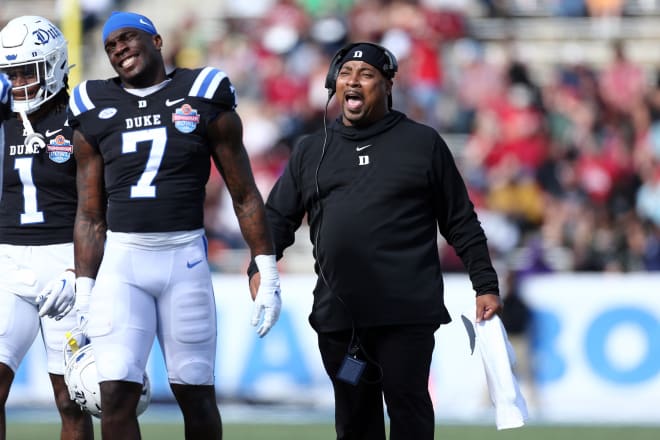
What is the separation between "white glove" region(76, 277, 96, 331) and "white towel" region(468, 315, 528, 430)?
1667mm

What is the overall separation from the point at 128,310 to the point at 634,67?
10424mm

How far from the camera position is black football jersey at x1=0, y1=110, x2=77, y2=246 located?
677cm

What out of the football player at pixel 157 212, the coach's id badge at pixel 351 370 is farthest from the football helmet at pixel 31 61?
the coach's id badge at pixel 351 370

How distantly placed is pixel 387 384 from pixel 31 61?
2.33m

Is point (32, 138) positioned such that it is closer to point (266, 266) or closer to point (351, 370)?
point (266, 266)

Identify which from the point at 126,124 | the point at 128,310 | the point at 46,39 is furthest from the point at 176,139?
the point at 46,39

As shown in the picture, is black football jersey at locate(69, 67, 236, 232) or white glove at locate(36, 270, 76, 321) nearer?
black football jersey at locate(69, 67, 236, 232)

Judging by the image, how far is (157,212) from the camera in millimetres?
5984

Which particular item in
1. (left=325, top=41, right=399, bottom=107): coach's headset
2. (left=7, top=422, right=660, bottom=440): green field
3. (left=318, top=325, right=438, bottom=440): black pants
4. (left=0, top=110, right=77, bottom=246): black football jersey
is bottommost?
(left=7, top=422, right=660, bottom=440): green field

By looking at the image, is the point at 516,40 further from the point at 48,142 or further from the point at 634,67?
the point at 48,142

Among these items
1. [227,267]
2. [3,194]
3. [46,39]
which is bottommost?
[227,267]

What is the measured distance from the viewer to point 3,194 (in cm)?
688

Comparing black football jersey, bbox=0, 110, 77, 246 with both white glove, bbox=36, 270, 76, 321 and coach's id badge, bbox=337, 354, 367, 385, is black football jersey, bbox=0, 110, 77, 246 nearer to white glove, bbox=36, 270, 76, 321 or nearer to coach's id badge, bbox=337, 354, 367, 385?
white glove, bbox=36, 270, 76, 321

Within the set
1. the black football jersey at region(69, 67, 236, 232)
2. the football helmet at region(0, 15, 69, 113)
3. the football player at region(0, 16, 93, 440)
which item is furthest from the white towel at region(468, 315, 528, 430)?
the football helmet at region(0, 15, 69, 113)
